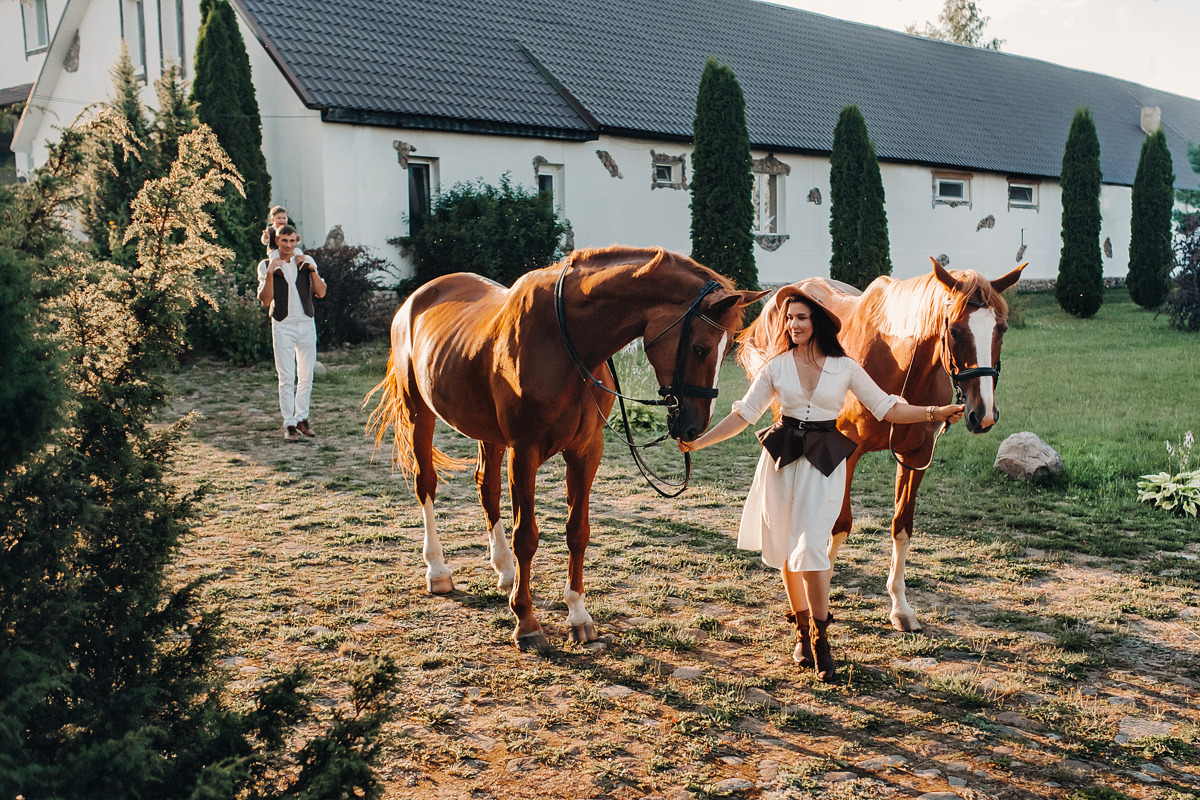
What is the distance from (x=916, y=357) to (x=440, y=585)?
111 inches

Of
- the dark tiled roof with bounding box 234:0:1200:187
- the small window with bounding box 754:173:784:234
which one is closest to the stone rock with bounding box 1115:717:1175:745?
the dark tiled roof with bounding box 234:0:1200:187

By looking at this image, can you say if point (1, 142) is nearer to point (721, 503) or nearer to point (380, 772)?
point (721, 503)

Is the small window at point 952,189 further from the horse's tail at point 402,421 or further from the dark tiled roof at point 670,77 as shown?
the horse's tail at point 402,421

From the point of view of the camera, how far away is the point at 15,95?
2348 cm

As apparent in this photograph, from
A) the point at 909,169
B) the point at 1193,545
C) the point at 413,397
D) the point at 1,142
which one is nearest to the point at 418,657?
the point at 413,397

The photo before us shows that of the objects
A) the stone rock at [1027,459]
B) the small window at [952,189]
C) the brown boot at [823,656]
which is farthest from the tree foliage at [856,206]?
the brown boot at [823,656]

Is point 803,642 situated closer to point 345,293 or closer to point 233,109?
point 345,293

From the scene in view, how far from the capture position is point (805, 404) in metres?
3.97

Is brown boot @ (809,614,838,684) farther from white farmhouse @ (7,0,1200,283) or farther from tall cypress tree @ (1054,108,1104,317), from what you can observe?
tall cypress tree @ (1054,108,1104,317)

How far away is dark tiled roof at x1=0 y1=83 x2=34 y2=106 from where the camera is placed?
23.0 meters

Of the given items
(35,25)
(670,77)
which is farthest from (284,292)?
(35,25)

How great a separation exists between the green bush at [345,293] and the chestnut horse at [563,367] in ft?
30.4

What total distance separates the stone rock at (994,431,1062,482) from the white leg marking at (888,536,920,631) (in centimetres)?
336

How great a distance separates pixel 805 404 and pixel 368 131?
1305 centimetres
